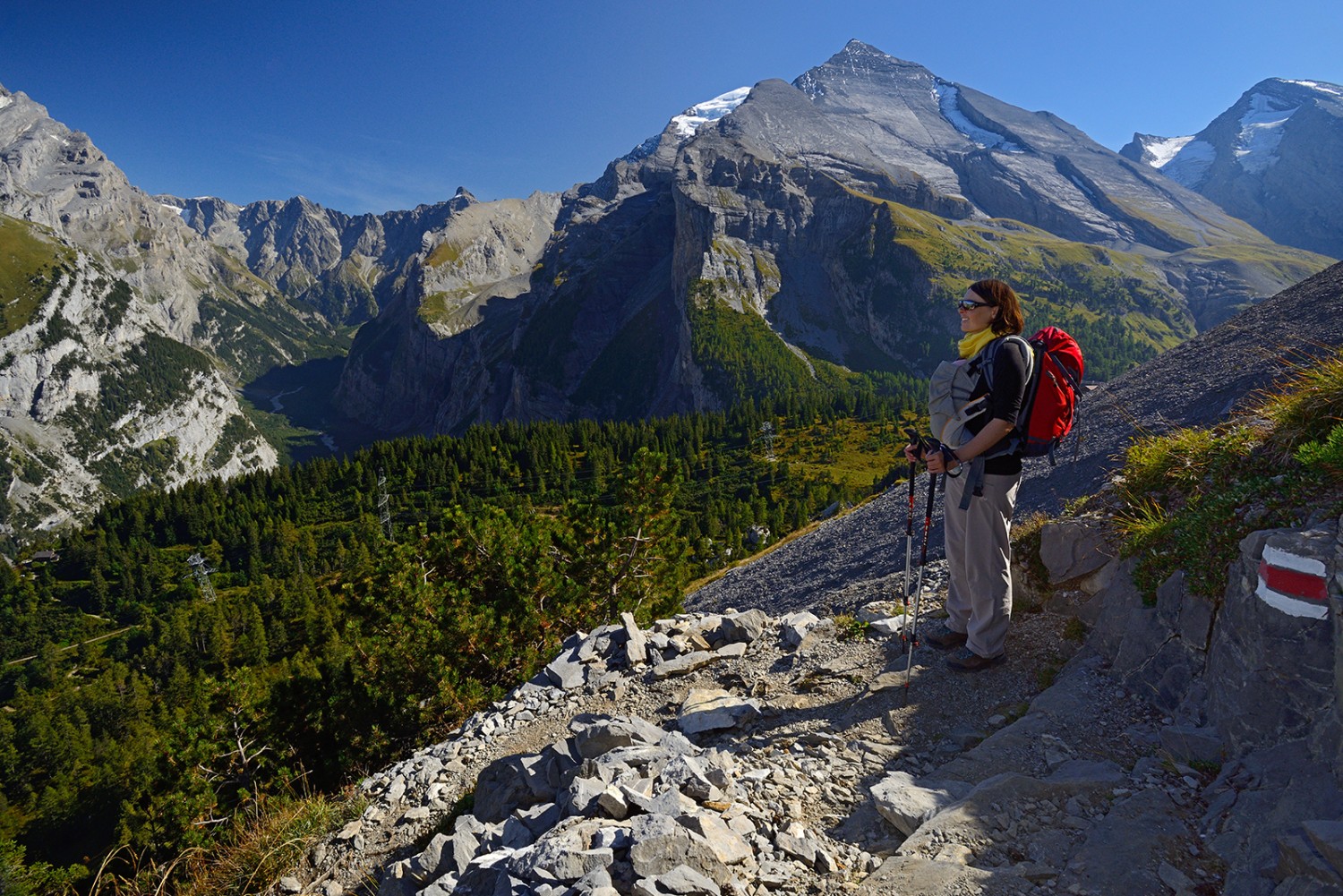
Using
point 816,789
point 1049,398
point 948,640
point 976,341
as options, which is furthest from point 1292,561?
point 816,789

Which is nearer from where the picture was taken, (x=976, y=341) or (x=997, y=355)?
(x=997, y=355)

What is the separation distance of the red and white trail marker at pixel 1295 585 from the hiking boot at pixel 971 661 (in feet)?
9.92

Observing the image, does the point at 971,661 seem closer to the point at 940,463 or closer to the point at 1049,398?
the point at 940,463

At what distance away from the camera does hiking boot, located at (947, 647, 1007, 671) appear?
7594 millimetres

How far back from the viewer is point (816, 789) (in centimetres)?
600

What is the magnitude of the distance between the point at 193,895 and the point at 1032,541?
12077mm

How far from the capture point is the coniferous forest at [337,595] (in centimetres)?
1842

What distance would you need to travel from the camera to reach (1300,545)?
4.84 meters

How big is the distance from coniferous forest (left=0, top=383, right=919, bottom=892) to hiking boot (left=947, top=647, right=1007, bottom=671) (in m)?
9.70

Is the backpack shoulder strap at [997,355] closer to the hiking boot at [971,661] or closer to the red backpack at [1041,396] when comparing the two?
the red backpack at [1041,396]

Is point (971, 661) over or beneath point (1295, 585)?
beneath

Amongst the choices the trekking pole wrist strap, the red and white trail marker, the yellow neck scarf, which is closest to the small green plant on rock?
the trekking pole wrist strap

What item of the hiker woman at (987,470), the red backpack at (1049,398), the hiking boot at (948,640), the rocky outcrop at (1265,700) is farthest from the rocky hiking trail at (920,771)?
the red backpack at (1049,398)

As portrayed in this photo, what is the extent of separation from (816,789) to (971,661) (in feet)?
9.40
